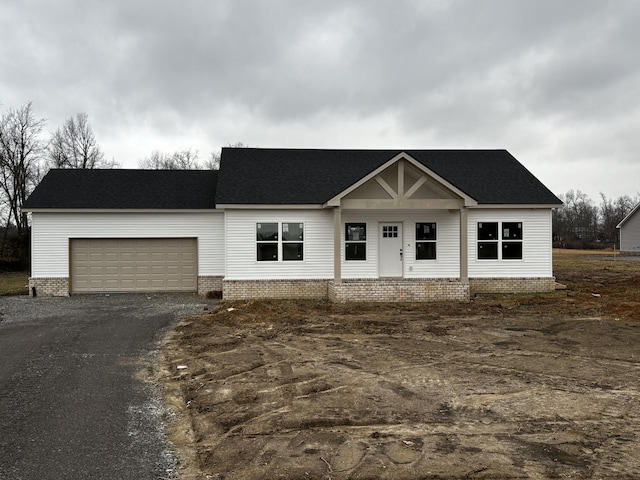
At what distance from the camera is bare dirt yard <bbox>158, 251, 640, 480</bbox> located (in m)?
4.52

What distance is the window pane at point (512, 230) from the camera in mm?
18125

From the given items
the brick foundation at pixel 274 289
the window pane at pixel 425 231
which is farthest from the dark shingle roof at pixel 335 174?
the brick foundation at pixel 274 289

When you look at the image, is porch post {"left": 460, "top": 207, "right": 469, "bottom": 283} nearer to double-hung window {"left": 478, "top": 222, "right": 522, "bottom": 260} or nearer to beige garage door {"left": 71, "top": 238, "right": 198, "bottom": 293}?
double-hung window {"left": 478, "top": 222, "right": 522, "bottom": 260}

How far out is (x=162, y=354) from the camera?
9109 mm

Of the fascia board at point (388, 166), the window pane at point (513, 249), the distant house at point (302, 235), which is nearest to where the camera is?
the fascia board at point (388, 166)

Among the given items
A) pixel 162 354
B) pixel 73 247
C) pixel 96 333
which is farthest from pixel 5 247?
pixel 162 354

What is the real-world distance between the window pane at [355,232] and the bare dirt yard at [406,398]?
18.6ft

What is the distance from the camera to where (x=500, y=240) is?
18.1m

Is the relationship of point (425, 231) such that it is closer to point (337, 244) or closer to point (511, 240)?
point (511, 240)

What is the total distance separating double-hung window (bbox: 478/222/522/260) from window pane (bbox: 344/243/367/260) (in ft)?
13.9

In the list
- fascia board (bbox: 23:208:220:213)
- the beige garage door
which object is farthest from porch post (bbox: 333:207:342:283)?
the beige garage door

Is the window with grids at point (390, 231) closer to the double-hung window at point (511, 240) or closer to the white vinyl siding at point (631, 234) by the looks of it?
the double-hung window at point (511, 240)

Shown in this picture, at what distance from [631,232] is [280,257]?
53663mm

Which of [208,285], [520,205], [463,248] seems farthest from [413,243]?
[208,285]
